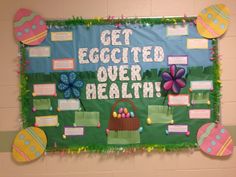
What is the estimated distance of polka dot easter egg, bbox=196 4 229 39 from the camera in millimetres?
1921

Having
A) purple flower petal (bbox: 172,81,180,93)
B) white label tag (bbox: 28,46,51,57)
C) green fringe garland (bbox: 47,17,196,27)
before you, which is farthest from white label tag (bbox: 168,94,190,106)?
white label tag (bbox: 28,46,51,57)

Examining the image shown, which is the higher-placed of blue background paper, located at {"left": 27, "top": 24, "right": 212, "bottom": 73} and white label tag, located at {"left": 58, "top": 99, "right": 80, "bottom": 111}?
blue background paper, located at {"left": 27, "top": 24, "right": 212, "bottom": 73}

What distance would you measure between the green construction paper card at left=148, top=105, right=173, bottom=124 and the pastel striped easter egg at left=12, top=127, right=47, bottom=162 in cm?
87

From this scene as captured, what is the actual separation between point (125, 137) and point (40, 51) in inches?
37.4

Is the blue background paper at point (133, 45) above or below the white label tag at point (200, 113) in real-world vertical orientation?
above

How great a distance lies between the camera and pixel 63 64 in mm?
1953

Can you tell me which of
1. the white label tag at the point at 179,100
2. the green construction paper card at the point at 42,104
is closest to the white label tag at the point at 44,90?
the green construction paper card at the point at 42,104

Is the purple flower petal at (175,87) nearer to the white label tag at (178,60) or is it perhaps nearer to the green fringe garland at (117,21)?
the white label tag at (178,60)

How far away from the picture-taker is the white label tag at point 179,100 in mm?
1934

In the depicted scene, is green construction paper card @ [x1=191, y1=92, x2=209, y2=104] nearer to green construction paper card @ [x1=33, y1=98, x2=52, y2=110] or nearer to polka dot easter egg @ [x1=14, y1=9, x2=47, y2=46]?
green construction paper card @ [x1=33, y1=98, x2=52, y2=110]

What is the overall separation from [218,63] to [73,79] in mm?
1132

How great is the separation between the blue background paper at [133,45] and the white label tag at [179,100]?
25cm

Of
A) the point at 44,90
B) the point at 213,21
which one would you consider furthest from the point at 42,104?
the point at 213,21

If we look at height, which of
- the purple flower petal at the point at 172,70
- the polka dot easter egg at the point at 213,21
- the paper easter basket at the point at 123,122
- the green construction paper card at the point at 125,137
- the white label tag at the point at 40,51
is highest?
the polka dot easter egg at the point at 213,21
